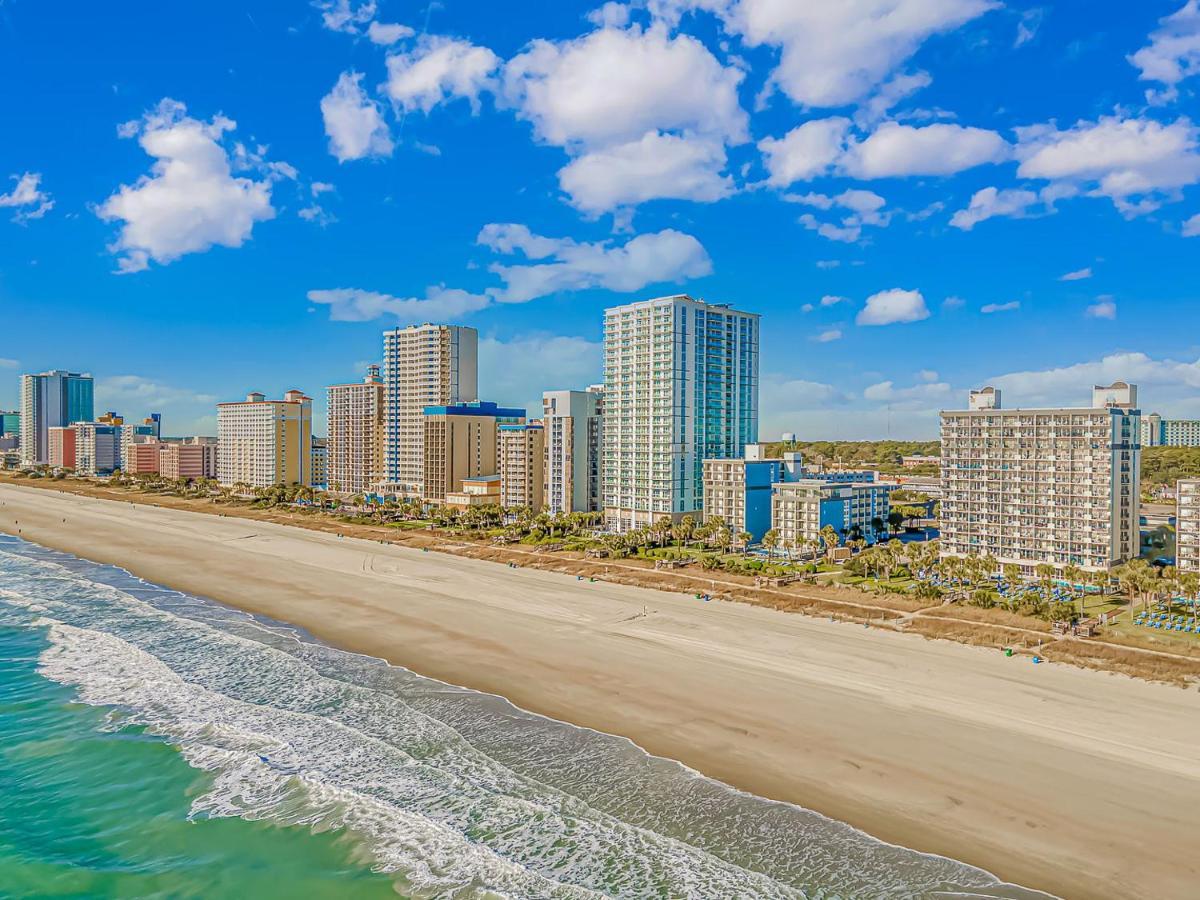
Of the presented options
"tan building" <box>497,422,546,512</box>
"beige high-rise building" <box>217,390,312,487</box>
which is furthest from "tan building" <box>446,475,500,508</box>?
"beige high-rise building" <box>217,390,312,487</box>

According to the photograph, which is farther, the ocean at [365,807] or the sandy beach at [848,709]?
the sandy beach at [848,709]

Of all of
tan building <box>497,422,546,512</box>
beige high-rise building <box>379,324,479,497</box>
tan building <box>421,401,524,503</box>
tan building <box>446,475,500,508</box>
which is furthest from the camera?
beige high-rise building <box>379,324,479,497</box>

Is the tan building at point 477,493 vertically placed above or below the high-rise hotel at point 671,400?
below

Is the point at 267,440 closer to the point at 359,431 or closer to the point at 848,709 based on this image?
the point at 359,431

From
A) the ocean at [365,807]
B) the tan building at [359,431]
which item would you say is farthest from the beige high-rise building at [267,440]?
the ocean at [365,807]

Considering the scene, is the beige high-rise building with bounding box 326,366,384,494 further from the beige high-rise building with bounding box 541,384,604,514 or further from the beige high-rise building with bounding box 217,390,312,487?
the beige high-rise building with bounding box 541,384,604,514

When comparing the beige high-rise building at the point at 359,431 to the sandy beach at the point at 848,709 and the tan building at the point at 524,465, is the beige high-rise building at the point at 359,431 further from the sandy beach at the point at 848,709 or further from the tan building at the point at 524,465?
the sandy beach at the point at 848,709

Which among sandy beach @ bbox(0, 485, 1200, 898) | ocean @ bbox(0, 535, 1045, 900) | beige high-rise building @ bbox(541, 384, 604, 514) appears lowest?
ocean @ bbox(0, 535, 1045, 900)
